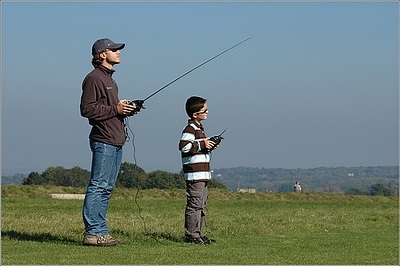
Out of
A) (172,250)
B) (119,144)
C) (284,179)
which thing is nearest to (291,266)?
(172,250)

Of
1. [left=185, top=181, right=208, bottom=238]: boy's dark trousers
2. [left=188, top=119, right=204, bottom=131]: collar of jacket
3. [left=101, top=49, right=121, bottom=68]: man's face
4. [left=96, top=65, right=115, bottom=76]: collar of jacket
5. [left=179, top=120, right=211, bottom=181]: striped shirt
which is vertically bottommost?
[left=185, top=181, right=208, bottom=238]: boy's dark trousers

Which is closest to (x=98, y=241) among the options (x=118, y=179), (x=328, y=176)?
(x=118, y=179)

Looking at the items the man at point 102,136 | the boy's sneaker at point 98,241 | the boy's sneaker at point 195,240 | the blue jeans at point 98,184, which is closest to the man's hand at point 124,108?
the man at point 102,136

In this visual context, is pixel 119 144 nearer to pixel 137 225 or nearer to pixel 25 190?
pixel 137 225

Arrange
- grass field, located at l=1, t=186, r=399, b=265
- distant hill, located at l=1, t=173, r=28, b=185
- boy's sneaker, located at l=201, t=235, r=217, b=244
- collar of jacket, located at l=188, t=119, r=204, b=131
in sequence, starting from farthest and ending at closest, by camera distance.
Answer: distant hill, located at l=1, t=173, r=28, b=185 < collar of jacket, located at l=188, t=119, r=204, b=131 < boy's sneaker, located at l=201, t=235, r=217, b=244 < grass field, located at l=1, t=186, r=399, b=265

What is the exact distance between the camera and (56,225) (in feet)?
42.4

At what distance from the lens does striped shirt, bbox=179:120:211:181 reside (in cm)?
1059

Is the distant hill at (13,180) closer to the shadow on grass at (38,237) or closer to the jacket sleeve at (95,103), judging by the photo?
the shadow on grass at (38,237)

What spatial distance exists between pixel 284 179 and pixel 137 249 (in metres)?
96.4

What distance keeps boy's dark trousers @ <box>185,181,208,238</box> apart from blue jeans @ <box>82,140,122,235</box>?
1163 mm

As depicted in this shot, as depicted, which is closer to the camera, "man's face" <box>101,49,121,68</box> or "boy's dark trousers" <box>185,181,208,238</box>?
"man's face" <box>101,49,121,68</box>

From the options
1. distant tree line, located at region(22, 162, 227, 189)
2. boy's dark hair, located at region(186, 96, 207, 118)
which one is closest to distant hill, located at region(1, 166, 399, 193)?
distant tree line, located at region(22, 162, 227, 189)

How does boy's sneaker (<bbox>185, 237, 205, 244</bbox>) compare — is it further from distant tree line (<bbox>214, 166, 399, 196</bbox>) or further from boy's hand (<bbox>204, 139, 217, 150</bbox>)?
distant tree line (<bbox>214, 166, 399, 196</bbox>)

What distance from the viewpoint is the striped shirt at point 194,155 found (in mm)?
10594
